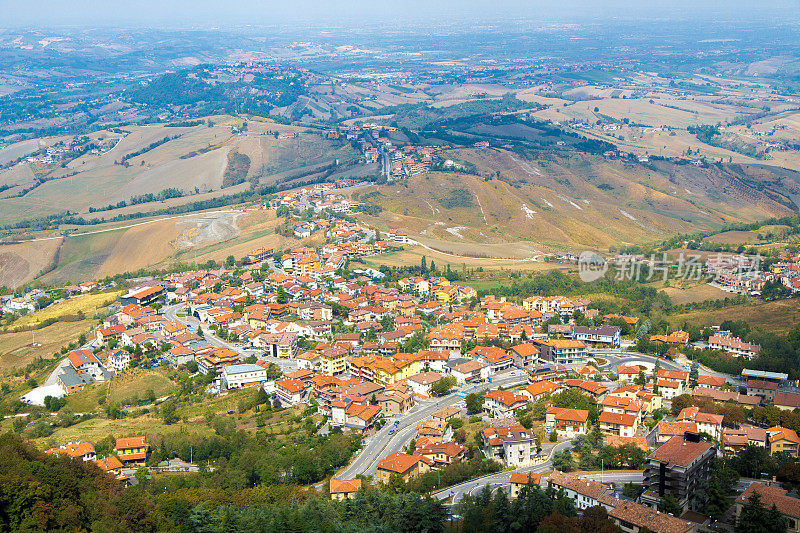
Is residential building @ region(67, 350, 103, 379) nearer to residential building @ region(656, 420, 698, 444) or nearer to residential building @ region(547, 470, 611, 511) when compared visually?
residential building @ region(547, 470, 611, 511)

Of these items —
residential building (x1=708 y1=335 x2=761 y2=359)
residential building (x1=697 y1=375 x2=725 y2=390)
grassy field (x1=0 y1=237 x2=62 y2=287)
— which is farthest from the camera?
grassy field (x1=0 y1=237 x2=62 y2=287)

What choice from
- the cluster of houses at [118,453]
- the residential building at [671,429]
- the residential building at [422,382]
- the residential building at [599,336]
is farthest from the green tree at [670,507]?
the cluster of houses at [118,453]

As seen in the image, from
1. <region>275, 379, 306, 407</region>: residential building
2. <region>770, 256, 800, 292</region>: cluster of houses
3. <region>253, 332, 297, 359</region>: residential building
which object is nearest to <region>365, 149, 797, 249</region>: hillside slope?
<region>770, 256, 800, 292</region>: cluster of houses

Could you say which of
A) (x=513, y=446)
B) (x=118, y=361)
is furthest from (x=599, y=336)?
(x=118, y=361)

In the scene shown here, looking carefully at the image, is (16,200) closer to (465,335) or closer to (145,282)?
(145,282)

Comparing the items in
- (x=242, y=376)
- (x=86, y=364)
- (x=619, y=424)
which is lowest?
(x=86, y=364)

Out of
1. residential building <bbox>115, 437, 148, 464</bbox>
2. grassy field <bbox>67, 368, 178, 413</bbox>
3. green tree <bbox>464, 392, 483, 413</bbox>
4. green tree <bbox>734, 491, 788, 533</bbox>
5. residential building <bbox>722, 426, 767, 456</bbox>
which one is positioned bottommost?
grassy field <bbox>67, 368, 178, 413</bbox>

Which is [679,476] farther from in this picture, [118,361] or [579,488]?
[118,361]
